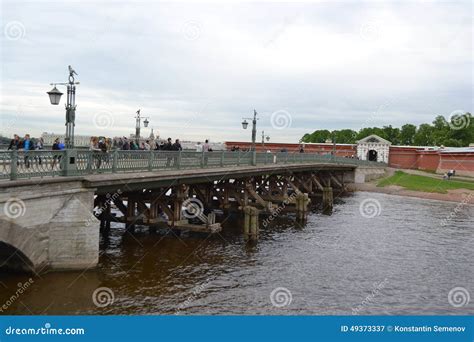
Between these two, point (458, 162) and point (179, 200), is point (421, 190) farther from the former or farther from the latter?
point (179, 200)

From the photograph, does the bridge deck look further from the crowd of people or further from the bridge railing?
the crowd of people

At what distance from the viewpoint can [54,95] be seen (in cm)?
1366

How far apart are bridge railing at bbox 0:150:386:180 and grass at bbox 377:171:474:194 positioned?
31.6 meters

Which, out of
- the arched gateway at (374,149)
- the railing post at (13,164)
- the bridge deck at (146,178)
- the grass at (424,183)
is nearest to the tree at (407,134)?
the arched gateway at (374,149)

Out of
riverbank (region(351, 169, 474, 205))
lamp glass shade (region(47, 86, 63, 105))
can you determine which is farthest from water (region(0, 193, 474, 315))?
riverbank (region(351, 169, 474, 205))

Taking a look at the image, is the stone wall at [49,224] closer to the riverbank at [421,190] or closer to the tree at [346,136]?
the riverbank at [421,190]

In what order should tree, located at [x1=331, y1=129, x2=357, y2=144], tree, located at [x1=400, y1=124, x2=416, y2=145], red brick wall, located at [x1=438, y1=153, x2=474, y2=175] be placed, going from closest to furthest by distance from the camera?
red brick wall, located at [x1=438, y1=153, x2=474, y2=175]
tree, located at [x1=400, y1=124, x2=416, y2=145]
tree, located at [x1=331, y1=129, x2=357, y2=144]

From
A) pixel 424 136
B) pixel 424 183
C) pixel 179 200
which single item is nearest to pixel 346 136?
pixel 424 136

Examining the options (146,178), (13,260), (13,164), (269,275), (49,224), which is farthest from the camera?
(146,178)

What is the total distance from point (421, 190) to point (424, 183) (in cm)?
482

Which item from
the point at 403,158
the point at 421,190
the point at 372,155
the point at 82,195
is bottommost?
the point at 421,190

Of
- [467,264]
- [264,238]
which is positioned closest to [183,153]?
[264,238]

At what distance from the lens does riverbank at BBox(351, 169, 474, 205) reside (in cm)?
4556

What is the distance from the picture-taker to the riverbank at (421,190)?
45562mm
